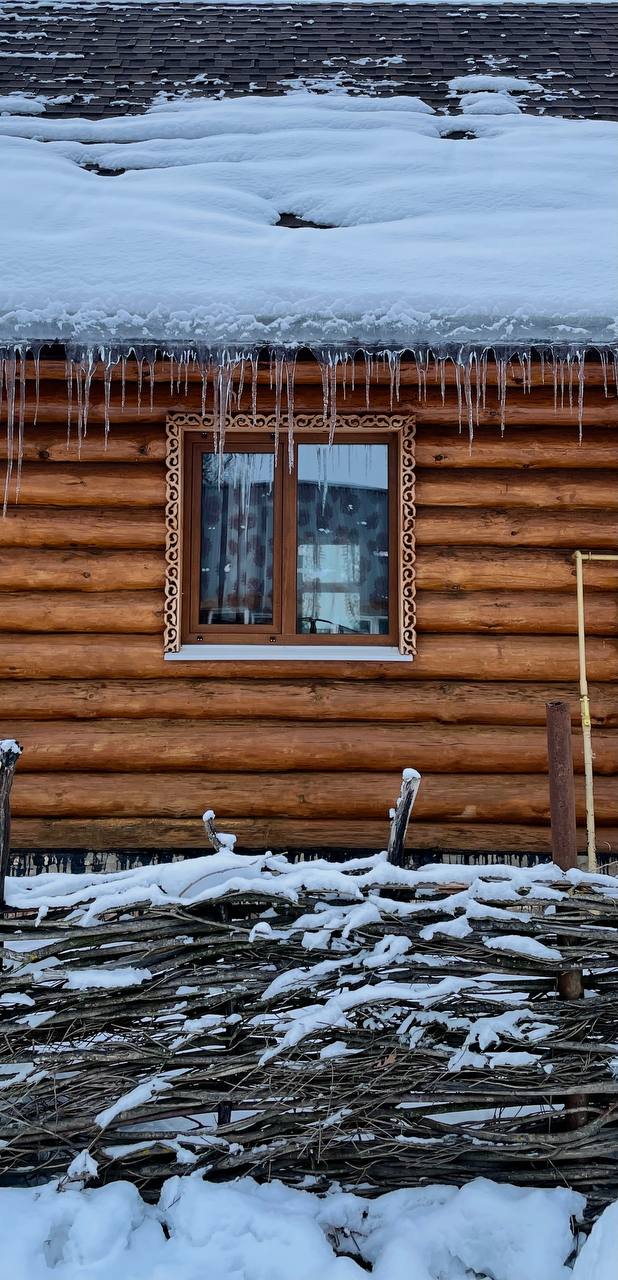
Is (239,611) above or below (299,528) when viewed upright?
below

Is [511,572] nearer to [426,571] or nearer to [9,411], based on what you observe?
[426,571]

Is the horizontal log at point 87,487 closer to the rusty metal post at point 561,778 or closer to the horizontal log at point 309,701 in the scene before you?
the horizontal log at point 309,701

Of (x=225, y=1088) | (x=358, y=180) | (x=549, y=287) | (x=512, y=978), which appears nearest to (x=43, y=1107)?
(x=225, y=1088)

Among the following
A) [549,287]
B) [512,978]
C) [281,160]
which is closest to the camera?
[512,978]

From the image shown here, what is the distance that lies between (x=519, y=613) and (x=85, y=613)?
2.43m

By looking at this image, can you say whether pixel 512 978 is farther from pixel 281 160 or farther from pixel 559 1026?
pixel 281 160

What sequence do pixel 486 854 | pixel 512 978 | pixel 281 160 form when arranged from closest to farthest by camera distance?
pixel 512 978, pixel 486 854, pixel 281 160

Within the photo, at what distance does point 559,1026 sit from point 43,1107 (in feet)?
5.34

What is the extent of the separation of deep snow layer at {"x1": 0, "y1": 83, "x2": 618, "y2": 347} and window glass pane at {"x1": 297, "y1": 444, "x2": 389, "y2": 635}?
3.33 ft

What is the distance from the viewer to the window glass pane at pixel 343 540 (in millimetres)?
4988

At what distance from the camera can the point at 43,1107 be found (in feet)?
8.65

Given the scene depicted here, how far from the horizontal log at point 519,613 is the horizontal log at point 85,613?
4.99 feet

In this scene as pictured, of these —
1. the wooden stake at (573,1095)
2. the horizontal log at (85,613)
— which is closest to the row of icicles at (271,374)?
the horizontal log at (85,613)

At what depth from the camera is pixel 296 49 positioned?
673cm
